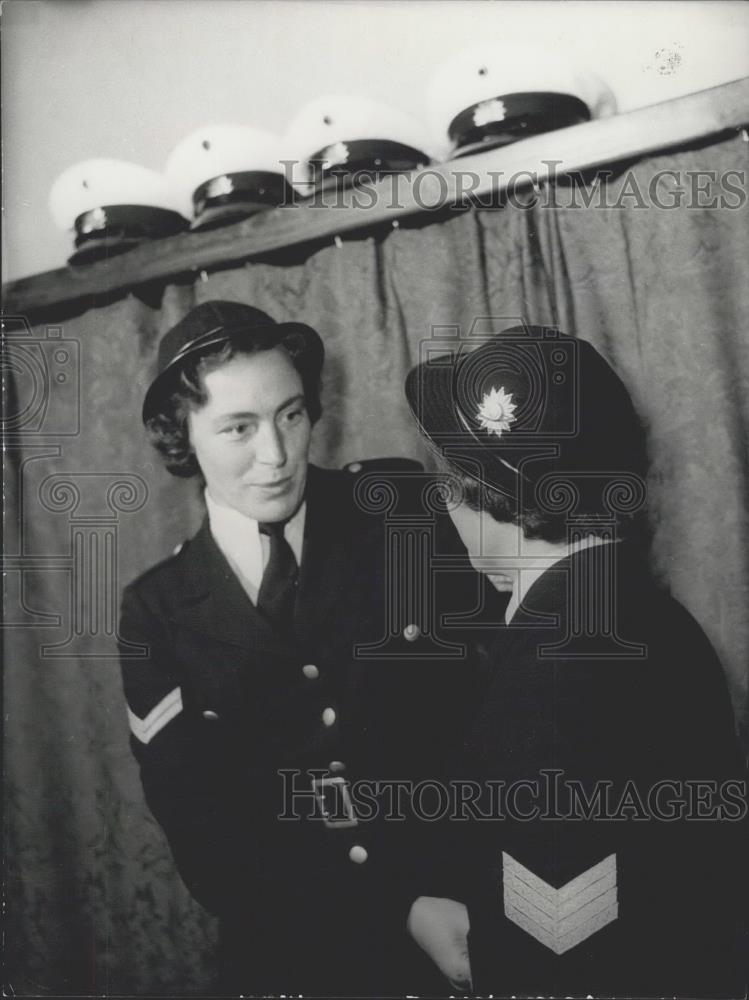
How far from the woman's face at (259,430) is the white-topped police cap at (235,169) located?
0.23 meters

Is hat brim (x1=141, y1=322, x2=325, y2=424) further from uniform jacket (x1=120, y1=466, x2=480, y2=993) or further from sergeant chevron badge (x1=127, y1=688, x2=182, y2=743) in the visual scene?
sergeant chevron badge (x1=127, y1=688, x2=182, y2=743)

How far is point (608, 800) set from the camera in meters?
1.12

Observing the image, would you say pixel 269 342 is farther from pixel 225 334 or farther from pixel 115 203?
pixel 115 203

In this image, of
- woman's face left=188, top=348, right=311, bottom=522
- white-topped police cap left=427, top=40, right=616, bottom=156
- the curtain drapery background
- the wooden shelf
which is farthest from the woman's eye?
white-topped police cap left=427, top=40, right=616, bottom=156

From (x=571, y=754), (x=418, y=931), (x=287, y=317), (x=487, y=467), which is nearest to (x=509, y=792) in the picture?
(x=571, y=754)

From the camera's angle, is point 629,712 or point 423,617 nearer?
point 629,712

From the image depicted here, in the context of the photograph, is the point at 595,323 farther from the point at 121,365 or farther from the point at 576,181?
the point at 121,365

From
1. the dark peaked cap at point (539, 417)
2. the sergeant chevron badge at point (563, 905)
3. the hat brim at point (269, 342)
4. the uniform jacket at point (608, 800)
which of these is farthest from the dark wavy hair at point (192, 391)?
the sergeant chevron badge at point (563, 905)

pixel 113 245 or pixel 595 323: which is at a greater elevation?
pixel 113 245

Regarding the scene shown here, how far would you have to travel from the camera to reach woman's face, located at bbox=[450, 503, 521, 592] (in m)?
1.15

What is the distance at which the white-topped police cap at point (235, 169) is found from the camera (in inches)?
49.8

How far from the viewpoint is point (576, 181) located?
1169 mm

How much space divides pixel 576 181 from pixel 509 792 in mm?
848

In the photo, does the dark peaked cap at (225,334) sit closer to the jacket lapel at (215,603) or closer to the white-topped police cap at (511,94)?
the jacket lapel at (215,603)
